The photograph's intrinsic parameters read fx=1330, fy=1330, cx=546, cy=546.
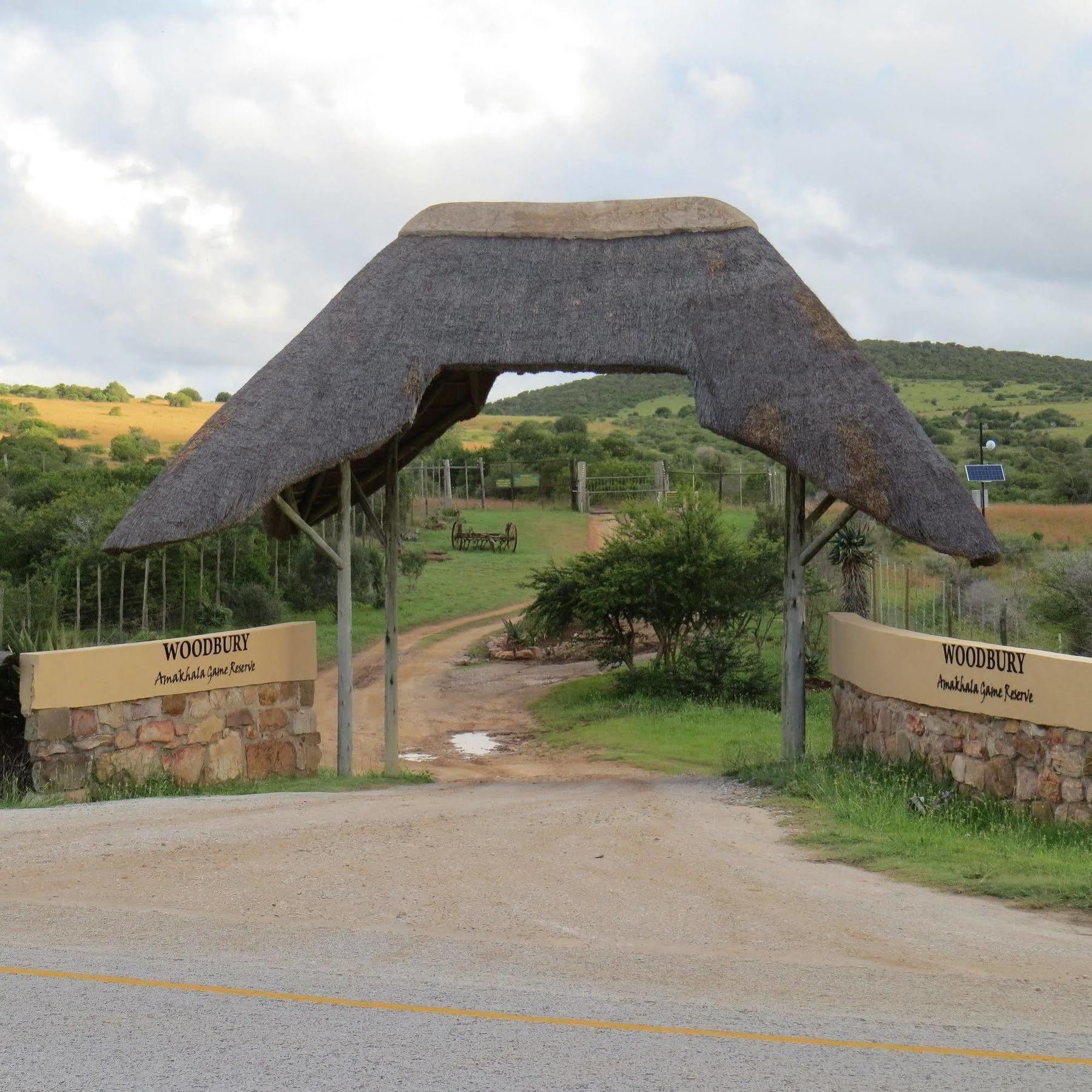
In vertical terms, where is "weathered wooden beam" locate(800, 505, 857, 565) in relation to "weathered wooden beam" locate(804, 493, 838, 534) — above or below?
below

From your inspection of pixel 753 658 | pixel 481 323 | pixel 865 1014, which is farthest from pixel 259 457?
pixel 753 658

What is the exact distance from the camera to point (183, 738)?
12266 mm

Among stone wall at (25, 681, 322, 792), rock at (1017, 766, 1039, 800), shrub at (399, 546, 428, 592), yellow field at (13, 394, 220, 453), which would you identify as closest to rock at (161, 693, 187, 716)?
stone wall at (25, 681, 322, 792)

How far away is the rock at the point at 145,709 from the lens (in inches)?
464

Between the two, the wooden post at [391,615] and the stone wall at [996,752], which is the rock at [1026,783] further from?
the wooden post at [391,615]

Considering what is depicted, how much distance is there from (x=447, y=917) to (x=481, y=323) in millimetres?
8008

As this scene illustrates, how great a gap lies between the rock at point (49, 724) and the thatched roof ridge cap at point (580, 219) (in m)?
6.73

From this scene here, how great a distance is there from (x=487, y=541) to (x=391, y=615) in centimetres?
2292

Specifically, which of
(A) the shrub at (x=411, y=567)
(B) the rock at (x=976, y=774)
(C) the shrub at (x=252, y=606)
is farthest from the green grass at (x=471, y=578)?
(B) the rock at (x=976, y=774)

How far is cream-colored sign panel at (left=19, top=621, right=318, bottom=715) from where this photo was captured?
11.2 m

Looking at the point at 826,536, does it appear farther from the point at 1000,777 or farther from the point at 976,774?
the point at 1000,777

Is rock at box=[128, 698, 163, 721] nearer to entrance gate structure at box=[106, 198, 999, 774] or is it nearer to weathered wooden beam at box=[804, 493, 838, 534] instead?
entrance gate structure at box=[106, 198, 999, 774]

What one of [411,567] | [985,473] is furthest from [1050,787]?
[411,567]

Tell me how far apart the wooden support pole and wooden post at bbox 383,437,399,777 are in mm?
847
